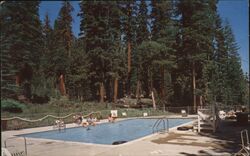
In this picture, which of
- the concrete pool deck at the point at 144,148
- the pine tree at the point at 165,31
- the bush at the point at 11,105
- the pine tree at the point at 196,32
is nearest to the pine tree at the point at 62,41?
the bush at the point at 11,105

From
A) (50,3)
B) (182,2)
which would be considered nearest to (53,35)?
(50,3)

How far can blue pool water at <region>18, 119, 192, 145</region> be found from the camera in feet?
46.1

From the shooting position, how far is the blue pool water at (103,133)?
14062 millimetres

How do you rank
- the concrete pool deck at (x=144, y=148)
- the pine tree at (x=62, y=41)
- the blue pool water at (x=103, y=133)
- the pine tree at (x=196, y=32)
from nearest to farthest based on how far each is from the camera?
the pine tree at (x=62, y=41) < the concrete pool deck at (x=144, y=148) < the blue pool water at (x=103, y=133) < the pine tree at (x=196, y=32)

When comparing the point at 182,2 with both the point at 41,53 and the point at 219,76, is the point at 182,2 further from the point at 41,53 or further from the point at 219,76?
the point at 41,53

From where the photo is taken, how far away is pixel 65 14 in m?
3.97

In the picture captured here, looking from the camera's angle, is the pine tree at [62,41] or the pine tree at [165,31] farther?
the pine tree at [165,31]

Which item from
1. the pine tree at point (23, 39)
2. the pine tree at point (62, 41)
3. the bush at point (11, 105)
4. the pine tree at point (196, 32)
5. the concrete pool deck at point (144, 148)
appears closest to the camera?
the pine tree at point (23, 39)

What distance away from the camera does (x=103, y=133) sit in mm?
16328

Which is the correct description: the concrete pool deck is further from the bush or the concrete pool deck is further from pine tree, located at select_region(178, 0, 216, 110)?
pine tree, located at select_region(178, 0, 216, 110)

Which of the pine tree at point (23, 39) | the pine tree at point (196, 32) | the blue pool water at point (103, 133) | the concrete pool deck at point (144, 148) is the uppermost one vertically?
the pine tree at point (196, 32)

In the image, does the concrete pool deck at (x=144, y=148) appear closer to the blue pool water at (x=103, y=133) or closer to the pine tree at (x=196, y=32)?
the blue pool water at (x=103, y=133)

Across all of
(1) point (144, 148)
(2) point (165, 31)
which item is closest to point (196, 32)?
(2) point (165, 31)

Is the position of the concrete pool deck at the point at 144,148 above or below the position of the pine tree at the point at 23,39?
below
